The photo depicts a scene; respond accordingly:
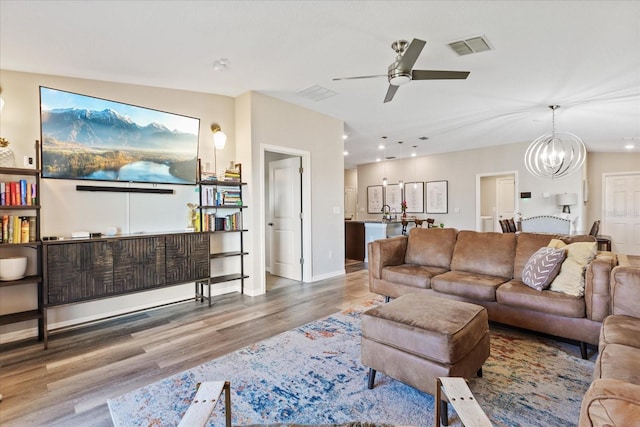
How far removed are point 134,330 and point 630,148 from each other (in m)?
10.5

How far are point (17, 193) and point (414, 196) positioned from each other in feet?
28.0

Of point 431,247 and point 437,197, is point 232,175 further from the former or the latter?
point 437,197

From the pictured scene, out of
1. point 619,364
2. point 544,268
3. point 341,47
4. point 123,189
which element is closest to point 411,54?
point 341,47

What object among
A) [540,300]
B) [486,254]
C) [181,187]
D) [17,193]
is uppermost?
[181,187]

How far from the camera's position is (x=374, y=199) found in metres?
10.3

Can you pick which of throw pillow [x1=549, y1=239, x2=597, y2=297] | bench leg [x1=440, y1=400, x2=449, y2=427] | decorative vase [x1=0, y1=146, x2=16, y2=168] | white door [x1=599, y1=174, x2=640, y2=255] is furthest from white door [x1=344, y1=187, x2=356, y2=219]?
bench leg [x1=440, y1=400, x2=449, y2=427]

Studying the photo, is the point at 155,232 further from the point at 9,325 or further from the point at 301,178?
the point at 301,178

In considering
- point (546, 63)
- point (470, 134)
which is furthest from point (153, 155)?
point (470, 134)

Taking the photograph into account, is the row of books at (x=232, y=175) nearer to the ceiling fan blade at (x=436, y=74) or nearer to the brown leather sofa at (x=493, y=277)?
the brown leather sofa at (x=493, y=277)

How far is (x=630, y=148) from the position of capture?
7359 millimetres

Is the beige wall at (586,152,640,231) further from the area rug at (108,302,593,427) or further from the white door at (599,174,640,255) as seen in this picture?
the area rug at (108,302,593,427)

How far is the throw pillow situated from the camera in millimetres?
2609

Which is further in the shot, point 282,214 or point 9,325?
point 282,214

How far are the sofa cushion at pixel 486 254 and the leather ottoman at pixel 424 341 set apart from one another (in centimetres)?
140
